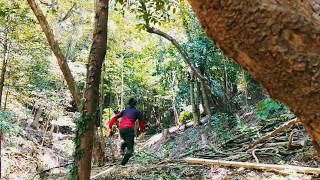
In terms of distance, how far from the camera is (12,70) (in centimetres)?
1490

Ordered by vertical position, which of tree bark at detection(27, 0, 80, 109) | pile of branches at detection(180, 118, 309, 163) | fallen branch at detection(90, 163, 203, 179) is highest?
tree bark at detection(27, 0, 80, 109)

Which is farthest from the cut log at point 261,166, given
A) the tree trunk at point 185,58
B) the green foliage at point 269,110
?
the tree trunk at point 185,58

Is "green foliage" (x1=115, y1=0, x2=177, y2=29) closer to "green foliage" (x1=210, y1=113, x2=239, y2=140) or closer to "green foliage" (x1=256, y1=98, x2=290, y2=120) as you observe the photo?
"green foliage" (x1=256, y1=98, x2=290, y2=120)

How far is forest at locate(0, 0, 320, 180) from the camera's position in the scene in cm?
136

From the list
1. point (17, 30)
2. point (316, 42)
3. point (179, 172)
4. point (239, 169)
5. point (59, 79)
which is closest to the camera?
point (316, 42)

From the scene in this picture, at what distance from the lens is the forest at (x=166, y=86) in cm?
136

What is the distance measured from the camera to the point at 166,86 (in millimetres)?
24078

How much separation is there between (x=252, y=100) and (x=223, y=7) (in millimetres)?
17357

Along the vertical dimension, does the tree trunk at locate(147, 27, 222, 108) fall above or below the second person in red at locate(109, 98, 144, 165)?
above

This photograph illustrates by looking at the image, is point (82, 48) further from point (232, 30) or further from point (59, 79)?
point (232, 30)

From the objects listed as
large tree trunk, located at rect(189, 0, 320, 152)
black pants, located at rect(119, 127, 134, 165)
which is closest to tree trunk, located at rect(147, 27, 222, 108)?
black pants, located at rect(119, 127, 134, 165)

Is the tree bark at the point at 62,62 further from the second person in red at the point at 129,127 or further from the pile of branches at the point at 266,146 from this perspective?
the pile of branches at the point at 266,146

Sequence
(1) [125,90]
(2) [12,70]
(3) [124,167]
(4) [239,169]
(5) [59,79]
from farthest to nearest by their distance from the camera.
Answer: (1) [125,90] → (5) [59,79] → (2) [12,70] → (3) [124,167] → (4) [239,169]

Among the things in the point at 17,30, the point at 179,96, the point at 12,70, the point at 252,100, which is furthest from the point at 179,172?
the point at 179,96
